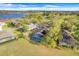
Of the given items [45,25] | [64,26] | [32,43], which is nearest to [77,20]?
[64,26]

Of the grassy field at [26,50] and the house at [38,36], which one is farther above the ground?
the house at [38,36]

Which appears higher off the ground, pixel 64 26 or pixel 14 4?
pixel 14 4

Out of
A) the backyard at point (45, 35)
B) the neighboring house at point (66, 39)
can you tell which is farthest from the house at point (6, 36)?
the neighboring house at point (66, 39)

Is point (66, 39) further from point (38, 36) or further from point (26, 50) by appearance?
point (26, 50)

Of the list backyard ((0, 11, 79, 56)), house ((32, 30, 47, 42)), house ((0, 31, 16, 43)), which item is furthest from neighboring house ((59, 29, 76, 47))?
house ((0, 31, 16, 43))

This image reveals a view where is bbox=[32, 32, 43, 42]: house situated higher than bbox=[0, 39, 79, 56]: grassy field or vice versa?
bbox=[32, 32, 43, 42]: house

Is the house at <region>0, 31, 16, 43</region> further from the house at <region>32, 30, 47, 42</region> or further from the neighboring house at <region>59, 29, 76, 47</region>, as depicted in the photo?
the neighboring house at <region>59, 29, 76, 47</region>

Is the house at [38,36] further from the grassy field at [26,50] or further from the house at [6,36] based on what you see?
the house at [6,36]

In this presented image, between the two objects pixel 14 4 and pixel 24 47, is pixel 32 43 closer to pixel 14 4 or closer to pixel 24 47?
pixel 24 47
